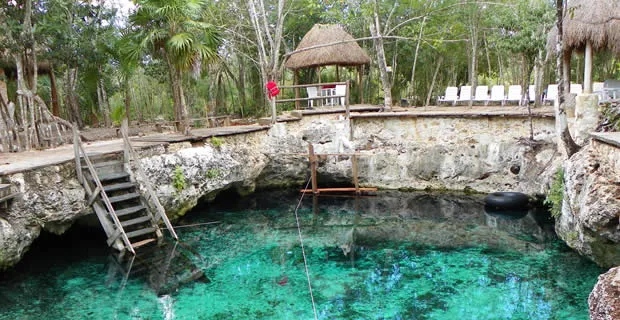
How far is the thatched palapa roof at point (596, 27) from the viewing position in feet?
28.5

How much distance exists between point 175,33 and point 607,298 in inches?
341

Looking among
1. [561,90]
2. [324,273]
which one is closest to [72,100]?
[324,273]

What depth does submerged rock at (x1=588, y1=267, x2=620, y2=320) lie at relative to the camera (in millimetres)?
2220

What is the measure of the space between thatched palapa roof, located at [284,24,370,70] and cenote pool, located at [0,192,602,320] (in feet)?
22.8

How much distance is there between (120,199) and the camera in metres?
7.32

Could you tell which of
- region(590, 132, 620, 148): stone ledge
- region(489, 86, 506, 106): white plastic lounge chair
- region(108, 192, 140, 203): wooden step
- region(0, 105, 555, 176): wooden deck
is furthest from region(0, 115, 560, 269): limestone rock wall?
region(489, 86, 506, 106): white plastic lounge chair

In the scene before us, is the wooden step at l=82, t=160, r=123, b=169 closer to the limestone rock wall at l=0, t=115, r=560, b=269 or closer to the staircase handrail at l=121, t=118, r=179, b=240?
the staircase handrail at l=121, t=118, r=179, b=240

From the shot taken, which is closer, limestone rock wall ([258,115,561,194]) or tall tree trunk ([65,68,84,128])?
limestone rock wall ([258,115,561,194])

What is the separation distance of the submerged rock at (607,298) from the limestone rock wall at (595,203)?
408 cm

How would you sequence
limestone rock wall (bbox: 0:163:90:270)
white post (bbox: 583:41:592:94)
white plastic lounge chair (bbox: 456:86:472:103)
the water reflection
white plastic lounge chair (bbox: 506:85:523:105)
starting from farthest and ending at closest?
white plastic lounge chair (bbox: 456:86:472:103) → white plastic lounge chair (bbox: 506:85:523:105) → white post (bbox: 583:41:592:94) → the water reflection → limestone rock wall (bbox: 0:163:90:270)

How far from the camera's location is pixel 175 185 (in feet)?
28.5

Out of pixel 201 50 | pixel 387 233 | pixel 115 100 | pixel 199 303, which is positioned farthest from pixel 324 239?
pixel 115 100

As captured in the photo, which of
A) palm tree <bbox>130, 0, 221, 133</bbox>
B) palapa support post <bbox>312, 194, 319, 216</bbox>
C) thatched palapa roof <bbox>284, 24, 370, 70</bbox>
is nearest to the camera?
palm tree <bbox>130, 0, 221, 133</bbox>

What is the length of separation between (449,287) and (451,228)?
276 cm
